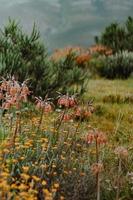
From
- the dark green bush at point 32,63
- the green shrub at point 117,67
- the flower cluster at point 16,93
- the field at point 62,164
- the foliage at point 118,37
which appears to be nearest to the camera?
the field at point 62,164

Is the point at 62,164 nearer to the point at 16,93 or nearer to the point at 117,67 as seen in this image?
the point at 16,93

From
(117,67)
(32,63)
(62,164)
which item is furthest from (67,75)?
(62,164)

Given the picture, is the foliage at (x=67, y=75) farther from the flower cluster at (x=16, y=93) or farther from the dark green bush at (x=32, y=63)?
the flower cluster at (x=16, y=93)

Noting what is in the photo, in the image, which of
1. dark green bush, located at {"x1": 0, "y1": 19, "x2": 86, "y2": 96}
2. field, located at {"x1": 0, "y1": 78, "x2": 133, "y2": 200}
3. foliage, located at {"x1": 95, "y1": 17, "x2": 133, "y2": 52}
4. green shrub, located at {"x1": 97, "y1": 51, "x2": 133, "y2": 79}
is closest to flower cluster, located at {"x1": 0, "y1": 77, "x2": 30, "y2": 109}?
field, located at {"x1": 0, "y1": 78, "x2": 133, "y2": 200}

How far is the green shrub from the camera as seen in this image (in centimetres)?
2175

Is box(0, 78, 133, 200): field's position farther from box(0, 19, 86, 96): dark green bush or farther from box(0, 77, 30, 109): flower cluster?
box(0, 19, 86, 96): dark green bush

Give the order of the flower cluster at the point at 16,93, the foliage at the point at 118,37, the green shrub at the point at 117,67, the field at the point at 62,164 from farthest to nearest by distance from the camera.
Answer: the foliage at the point at 118,37 < the green shrub at the point at 117,67 < the flower cluster at the point at 16,93 < the field at the point at 62,164

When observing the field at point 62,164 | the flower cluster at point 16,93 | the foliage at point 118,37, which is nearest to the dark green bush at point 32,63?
the field at point 62,164

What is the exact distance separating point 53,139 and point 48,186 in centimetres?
165

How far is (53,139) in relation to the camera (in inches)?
353

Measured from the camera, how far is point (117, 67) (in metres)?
21.8

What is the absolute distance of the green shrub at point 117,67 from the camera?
2175 cm

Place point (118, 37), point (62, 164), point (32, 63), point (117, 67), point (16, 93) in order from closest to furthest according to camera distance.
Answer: point (16, 93), point (62, 164), point (32, 63), point (117, 67), point (118, 37)

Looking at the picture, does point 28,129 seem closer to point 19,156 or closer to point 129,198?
point 19,156
